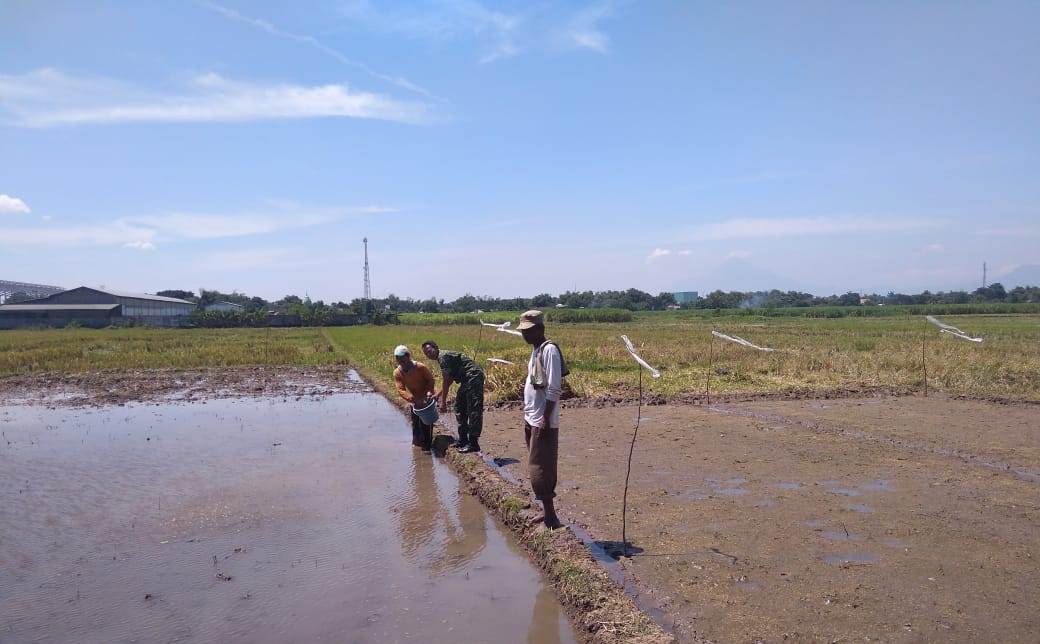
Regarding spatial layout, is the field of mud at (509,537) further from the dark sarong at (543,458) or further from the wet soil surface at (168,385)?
the wet soil surface at (168,385)

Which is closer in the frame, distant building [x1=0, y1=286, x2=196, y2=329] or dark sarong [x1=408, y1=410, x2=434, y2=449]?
dark sarong [x1=408, y1=410, x2=434, y2=449]

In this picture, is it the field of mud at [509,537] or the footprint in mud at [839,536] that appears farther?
the footprint in mud at [839,536]

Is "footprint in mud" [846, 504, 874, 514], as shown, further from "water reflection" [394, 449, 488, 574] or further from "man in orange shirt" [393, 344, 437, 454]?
"man in orange shirt" [393, 344, 437, 454]

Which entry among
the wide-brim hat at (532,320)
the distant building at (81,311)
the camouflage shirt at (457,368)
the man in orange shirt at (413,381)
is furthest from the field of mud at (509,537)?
the distant building at (81,311)

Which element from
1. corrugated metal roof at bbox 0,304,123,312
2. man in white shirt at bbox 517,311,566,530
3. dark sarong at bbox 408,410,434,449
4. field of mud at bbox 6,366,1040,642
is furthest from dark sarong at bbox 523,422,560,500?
corrugated metal roof at bbox 0,304,123,312

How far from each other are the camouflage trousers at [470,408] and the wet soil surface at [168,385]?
6.59 metres

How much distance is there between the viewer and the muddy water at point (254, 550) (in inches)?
140

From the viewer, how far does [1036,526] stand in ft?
15.1

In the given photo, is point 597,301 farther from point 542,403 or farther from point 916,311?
point 542,403

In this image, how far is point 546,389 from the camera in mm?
4250

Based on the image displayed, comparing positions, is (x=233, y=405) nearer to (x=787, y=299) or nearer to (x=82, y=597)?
(x=82, y=597)

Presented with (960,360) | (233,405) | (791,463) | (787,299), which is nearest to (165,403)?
(233,405)

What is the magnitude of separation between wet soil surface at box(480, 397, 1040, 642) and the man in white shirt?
589mm

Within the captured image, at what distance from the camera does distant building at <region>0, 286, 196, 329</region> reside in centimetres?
5047
